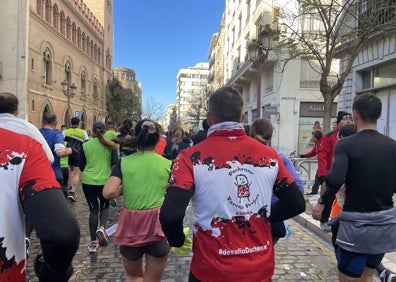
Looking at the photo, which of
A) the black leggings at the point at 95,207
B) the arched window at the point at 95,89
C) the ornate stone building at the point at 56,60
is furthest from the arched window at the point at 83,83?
the black leggings at the point at 95,207

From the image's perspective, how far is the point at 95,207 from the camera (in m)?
6.06

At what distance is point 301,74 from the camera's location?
2556 centimetres

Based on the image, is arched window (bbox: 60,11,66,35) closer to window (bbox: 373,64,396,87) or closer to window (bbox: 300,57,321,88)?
window (bbox: 300,57,321,88)

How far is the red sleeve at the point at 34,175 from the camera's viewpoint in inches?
60.6

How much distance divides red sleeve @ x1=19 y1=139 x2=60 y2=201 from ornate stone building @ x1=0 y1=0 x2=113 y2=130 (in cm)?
2334

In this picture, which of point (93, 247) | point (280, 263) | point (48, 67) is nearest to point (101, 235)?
point (93, 247)

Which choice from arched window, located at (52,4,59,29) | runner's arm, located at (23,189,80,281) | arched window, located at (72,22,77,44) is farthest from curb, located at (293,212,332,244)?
arched window, located at (72,22,77,44)

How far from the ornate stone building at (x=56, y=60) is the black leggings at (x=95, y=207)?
61.8 feet

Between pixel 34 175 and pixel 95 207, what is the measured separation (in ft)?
15.3

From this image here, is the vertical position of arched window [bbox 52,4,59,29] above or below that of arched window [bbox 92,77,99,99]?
above

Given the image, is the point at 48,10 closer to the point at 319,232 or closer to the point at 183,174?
the point at 319,232

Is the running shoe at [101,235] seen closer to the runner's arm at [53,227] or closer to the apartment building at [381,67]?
the runner's arm at [53,227]

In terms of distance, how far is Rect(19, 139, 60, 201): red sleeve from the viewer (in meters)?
1.54

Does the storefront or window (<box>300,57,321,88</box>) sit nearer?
window (<box>300,57,321,88</box>)
